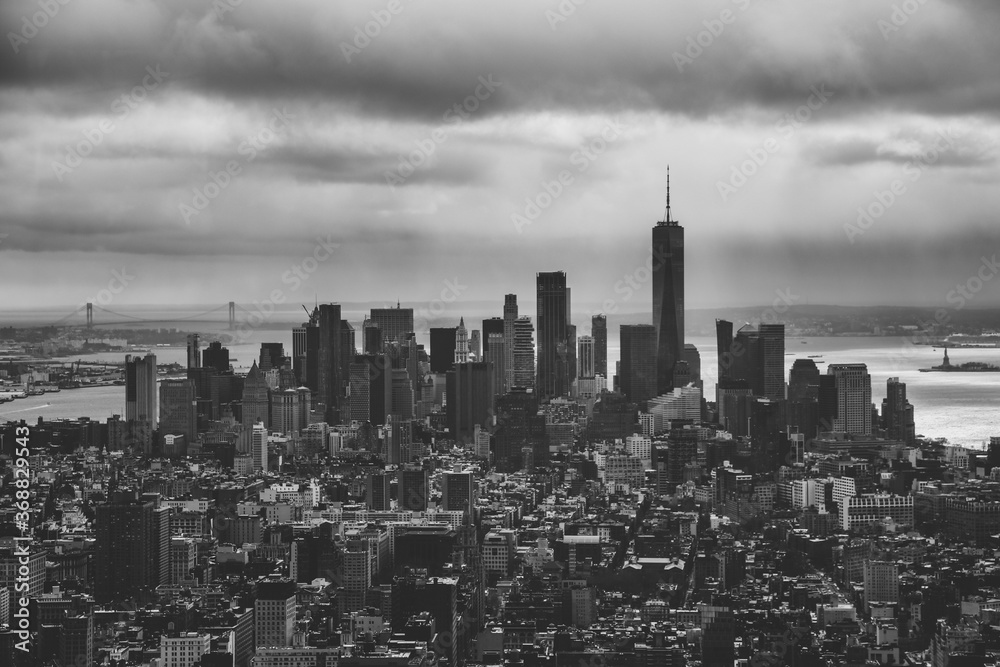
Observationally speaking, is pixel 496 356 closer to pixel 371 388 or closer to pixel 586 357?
pixel 586 357

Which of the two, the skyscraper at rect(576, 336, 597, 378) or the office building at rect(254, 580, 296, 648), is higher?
the skyscraper at rect(576, 336, 597, 378)

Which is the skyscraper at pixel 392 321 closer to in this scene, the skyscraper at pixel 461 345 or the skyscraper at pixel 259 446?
the skyscraper at pixel 461 345

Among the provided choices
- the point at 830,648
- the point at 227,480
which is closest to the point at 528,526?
the point at 227,480

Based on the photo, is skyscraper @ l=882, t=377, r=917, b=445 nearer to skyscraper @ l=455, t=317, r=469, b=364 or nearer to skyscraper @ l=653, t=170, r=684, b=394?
skyscraper @ l=653, t=170, r=684, b=394

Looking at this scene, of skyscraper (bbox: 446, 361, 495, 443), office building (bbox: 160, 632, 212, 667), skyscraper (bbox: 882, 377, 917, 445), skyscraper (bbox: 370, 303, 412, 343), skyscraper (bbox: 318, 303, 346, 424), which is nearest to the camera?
office building (bbox: 160, 632, 212, 667)

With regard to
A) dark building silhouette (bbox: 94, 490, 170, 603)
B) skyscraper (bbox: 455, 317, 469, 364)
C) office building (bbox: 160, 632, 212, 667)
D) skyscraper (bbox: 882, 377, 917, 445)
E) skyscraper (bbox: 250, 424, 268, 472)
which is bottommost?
office building (bbox: 160, 632, 212, 667)

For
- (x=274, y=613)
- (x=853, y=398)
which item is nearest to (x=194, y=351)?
(x=853, y=398)

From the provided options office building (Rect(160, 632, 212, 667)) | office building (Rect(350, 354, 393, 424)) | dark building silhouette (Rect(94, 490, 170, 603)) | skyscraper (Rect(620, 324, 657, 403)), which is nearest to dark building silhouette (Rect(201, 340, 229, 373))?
office building (Rect(350, 354, 393, 424))
